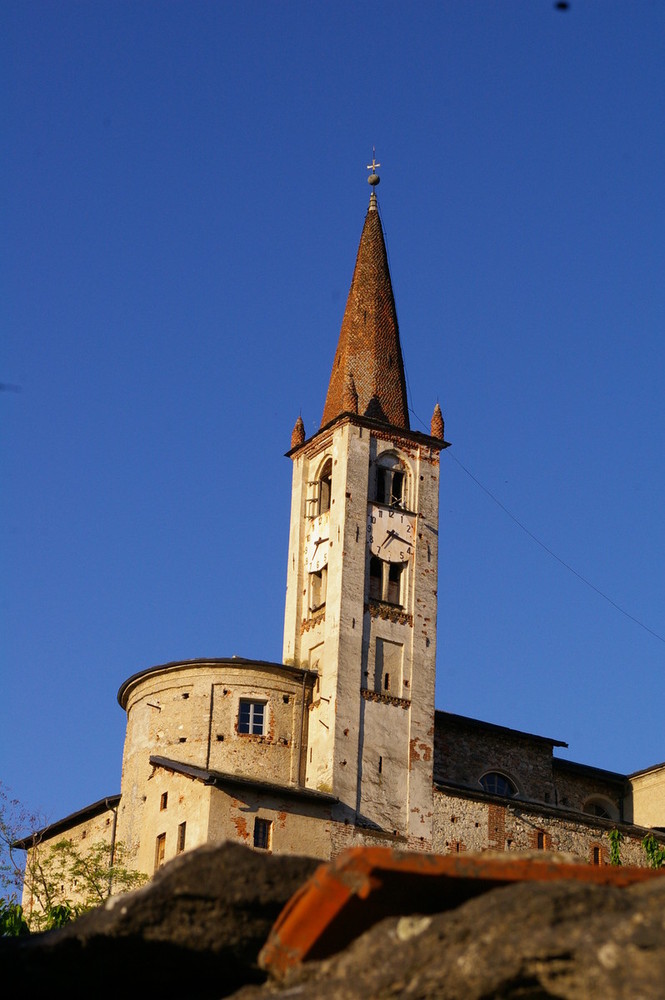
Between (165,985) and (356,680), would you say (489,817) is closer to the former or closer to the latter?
(356,680)

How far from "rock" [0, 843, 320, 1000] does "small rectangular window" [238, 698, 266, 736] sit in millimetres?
32947

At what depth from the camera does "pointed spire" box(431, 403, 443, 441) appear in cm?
4725

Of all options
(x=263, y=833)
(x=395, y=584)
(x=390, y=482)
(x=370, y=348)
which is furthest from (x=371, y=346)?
(x=263, y=833)

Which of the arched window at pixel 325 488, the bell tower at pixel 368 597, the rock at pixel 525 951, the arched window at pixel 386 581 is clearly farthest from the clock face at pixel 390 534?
the rock at pixel 525 951

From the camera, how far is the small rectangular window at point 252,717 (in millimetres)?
41062

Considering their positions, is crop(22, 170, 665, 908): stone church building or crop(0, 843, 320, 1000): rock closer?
crop(0, 843, 320, 1000): rock

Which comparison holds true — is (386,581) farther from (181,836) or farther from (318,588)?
(181,836)

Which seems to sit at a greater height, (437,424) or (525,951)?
(437,424)

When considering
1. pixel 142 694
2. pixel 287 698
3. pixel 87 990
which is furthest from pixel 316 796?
pixel 87 990

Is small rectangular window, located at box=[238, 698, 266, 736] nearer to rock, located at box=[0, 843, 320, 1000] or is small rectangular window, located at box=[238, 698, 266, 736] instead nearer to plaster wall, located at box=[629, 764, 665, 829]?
plaster wall, located at box=[629, 764, 665, 829]

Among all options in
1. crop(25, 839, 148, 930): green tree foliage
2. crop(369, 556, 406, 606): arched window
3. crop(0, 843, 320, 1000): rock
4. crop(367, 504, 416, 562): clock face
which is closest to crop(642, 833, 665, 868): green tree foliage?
crop(369, 556, 406, 606): arched window

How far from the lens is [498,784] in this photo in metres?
46.2

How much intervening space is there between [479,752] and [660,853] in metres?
6.23

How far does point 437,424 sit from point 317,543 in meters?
5.67
